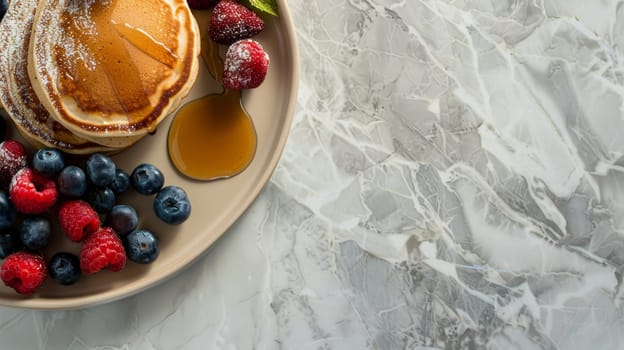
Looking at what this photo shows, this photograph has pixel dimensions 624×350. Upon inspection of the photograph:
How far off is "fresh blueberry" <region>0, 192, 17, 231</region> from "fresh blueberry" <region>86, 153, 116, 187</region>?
19cm

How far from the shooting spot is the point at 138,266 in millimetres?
1669

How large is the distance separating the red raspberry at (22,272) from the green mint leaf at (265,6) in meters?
0.84

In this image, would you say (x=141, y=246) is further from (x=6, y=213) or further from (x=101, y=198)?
(x=6, y=213)

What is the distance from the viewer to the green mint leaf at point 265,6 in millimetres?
1729

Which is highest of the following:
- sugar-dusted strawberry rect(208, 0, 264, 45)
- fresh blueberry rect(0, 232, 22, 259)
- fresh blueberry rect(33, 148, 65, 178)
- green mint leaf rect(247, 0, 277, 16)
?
green mint leaf rect(247, 0, 277, 16)

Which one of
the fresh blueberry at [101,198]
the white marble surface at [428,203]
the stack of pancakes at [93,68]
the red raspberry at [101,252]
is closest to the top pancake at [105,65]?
the stack of pancakes at [93,68]

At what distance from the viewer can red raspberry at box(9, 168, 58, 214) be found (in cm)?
154

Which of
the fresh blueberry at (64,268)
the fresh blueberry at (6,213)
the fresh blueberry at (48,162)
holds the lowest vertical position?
the fresh blueberry at (64,268)

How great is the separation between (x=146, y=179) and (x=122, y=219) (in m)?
0.11

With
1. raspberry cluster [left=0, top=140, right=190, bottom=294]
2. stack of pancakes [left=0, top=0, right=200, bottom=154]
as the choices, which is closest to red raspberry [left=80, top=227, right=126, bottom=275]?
raspberry cluster [left=0, top=140, right=190, bottom=294]

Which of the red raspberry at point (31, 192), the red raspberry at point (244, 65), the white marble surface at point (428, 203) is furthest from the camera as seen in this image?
the white marble surface at point (428, 203)

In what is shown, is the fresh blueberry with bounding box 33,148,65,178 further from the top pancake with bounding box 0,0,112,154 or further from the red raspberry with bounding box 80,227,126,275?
the red raspberry with bounding box 80,227,126,275

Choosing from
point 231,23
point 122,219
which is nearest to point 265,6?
point 231,23

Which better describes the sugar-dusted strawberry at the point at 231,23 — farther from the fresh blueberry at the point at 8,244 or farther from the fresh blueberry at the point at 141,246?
the fresh blueberry at the point at 8,244
